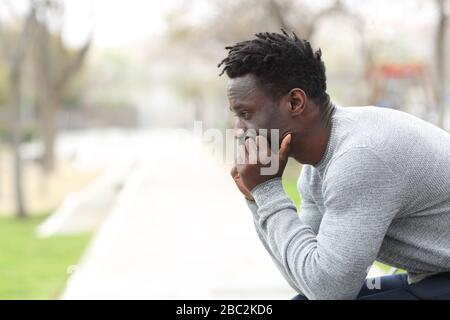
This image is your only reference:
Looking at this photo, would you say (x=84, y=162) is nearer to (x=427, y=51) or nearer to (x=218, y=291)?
(x=427, y=51)

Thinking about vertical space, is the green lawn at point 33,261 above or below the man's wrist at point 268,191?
below

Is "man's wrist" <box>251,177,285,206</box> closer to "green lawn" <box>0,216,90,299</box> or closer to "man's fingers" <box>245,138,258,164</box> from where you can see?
"man's fingers" <box>245,138,258,164</box>

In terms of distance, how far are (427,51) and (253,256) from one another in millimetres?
29884

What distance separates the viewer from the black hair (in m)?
1.92

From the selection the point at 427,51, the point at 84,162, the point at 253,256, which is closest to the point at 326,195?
the point at 253,256

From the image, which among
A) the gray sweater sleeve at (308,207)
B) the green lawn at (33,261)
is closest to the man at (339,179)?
the gray sweater sleeve at (308,207)

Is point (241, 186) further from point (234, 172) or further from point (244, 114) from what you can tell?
point (244, 114)

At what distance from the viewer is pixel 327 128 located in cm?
194

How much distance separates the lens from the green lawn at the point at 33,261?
5692 mm

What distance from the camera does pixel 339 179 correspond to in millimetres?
1799

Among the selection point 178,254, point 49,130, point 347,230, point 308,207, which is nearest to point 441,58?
point 178,254

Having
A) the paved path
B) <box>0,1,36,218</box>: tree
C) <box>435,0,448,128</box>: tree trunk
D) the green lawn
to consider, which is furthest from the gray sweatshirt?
<box>0,1,36,218</box>: tree

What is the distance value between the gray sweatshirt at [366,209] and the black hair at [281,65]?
0.36ft

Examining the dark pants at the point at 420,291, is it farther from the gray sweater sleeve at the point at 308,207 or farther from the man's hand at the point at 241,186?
the man's hand at the point at 241,186
